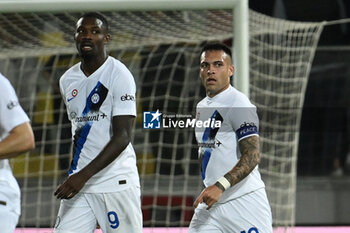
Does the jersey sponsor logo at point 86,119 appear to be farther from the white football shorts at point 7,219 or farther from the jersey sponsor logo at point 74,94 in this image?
the white football shorts at point 7,219

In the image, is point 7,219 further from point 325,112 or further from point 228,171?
point 325,112

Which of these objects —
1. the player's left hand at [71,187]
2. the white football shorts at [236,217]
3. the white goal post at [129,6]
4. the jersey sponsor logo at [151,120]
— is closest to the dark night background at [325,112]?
the white goal post at [129,6]

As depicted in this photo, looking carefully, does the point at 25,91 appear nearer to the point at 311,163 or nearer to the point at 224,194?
the point at 311,163

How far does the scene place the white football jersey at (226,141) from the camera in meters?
3.15

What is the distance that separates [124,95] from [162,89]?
383 cm

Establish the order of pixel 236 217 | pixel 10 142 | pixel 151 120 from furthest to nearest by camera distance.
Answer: pixel 151 120
pixel 236 217
pixel 10 142

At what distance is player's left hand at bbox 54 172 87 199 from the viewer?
2.84 metres

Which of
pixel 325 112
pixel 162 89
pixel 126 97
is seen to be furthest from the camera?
pixel 325 112

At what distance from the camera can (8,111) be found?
2271 millimetres

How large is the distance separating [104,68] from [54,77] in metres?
3.48

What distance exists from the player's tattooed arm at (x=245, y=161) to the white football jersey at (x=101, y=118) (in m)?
0.37

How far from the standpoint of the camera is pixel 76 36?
3139 millimetres

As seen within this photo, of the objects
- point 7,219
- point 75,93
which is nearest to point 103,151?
point 75,93

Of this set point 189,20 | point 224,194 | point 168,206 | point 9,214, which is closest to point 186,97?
point 168,206
